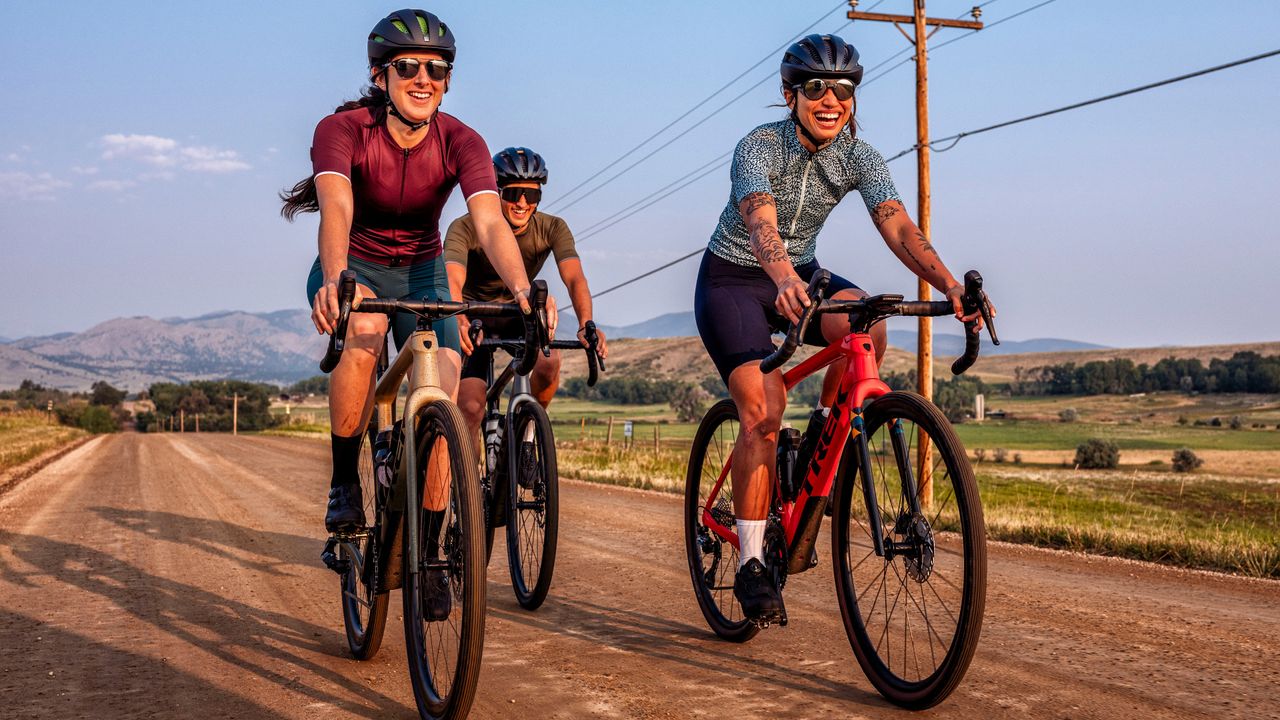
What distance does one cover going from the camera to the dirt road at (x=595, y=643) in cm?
372

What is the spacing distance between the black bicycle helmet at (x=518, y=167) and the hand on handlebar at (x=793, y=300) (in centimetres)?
298

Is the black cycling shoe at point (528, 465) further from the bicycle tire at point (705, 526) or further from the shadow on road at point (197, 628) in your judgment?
the shadow on road at point (197, 628)

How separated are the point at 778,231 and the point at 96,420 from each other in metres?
108

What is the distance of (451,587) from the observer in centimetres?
359

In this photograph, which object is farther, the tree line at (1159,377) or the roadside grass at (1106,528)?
the tree line at (1159,377)

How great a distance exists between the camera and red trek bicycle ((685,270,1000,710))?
11.2 ft

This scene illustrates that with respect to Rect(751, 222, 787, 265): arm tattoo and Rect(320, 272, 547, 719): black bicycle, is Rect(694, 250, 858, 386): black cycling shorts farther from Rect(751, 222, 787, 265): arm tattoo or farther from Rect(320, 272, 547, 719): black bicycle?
Rect(320, 272, 547, 719): black bicycle

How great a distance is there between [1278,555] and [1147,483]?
46524 mm

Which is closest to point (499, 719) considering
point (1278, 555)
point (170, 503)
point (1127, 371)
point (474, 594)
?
point (474, 594)

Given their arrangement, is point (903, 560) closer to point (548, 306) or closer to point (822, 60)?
point (548, 306)

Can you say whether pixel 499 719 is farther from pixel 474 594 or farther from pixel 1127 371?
pixel 1127 371

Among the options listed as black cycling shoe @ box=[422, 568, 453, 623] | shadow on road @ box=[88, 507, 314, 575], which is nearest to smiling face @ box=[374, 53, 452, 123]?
black cycling shoe @ box=[422, 568, 453, 623]

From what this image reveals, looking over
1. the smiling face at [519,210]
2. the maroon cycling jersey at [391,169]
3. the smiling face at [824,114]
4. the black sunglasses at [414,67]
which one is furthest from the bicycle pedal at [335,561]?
the smiling face at [824,114]

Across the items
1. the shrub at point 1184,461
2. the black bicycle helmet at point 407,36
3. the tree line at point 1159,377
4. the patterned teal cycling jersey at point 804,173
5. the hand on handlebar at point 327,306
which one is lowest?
the shrub at point 1184,461
